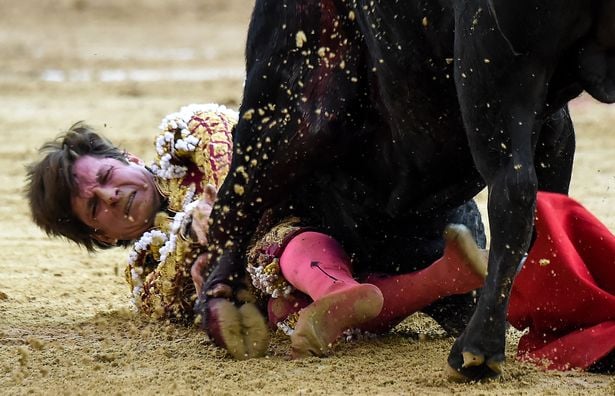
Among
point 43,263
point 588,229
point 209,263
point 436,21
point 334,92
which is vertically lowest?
point 43,263

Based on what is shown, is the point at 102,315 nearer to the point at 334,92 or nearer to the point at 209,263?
the point at 209,263

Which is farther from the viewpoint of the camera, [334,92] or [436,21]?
[334,92]

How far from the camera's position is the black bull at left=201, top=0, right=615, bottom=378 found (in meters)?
2.63

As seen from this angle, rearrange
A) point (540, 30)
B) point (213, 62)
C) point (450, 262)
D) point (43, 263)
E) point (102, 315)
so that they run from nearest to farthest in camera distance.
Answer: point (540, 30) < point (450, 262) < point (102, 315) < point (43, 263) < point (213, 62)

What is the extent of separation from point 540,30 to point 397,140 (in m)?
0.89

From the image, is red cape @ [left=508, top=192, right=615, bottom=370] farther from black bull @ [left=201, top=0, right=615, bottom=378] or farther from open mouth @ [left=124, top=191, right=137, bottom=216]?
open mouth @ [left=124, top=191, right=137, bottom=216]

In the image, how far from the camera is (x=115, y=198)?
13.9 ft

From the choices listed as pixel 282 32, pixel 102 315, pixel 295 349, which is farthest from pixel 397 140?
pixel 102 315

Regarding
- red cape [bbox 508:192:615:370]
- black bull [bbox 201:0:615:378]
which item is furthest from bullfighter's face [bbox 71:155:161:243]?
red cape [bbox 508:192:615:370]

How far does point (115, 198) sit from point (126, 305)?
1.67ft

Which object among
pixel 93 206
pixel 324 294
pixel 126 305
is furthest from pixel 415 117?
pixel 126 305

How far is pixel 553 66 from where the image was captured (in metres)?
2.63

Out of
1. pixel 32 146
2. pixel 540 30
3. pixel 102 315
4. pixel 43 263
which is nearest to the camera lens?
pixel 540 30

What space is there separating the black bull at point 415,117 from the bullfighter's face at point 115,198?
2.04 ft
